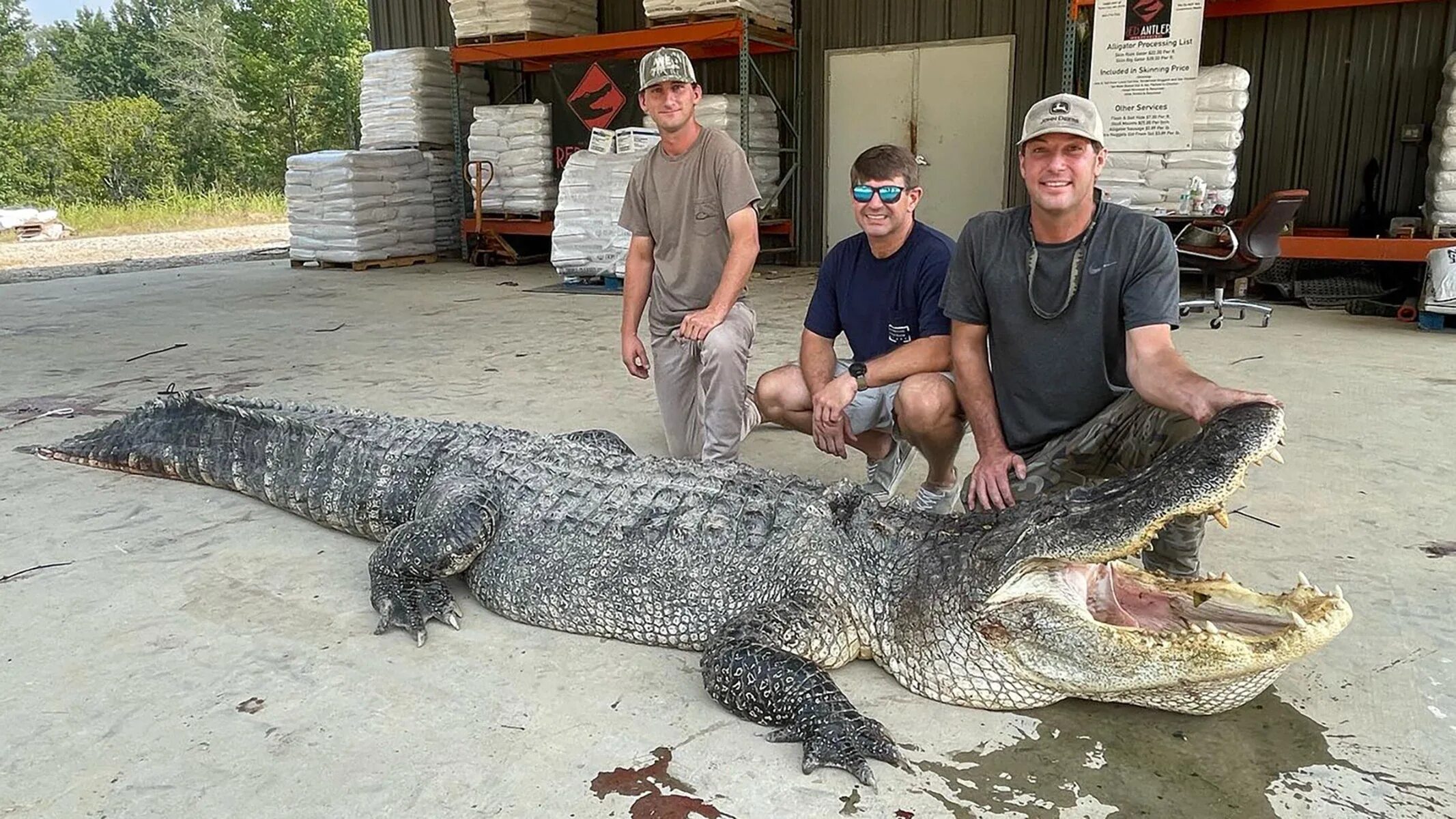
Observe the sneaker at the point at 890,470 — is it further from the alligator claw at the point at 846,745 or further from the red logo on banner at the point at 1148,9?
the red logo on banner at the point at 1148,9

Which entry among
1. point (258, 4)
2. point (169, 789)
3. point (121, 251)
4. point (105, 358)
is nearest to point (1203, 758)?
point (169, 789)

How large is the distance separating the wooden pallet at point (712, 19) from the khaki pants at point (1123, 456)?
8.36m

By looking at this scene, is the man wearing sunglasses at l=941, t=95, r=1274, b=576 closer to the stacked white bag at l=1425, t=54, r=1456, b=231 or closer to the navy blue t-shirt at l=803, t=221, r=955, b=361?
the navy blue t-shirt at l=803, t=221, r=955, b=361

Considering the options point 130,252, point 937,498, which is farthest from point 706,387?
point 130,252

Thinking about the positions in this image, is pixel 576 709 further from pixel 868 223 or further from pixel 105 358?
pixel 105 358

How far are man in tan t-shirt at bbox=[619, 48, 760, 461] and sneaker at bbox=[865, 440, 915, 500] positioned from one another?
55cm

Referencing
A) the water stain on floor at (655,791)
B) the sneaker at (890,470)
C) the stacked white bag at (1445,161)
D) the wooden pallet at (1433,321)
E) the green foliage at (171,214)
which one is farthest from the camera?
the green foliage at (171,214)

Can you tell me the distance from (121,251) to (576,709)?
50.3 feet

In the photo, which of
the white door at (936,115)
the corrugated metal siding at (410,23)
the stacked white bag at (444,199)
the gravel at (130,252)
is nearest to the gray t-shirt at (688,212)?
the white door at (936,115)

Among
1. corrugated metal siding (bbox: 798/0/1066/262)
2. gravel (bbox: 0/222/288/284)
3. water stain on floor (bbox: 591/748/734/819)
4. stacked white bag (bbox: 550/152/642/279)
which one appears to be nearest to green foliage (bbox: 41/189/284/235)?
gravel (bbox: 0/222/288/284)

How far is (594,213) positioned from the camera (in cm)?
945

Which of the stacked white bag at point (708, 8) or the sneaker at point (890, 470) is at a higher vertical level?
the stacked white bag at point (708, 8)

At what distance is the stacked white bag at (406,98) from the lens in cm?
1166

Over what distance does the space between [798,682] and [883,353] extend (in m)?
1.53
